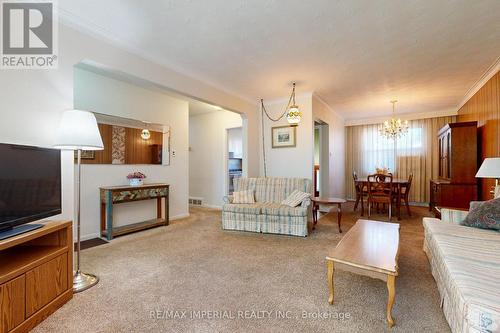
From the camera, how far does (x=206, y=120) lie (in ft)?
20.7

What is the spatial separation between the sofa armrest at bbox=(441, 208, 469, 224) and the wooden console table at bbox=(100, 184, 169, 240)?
→ 163 inches

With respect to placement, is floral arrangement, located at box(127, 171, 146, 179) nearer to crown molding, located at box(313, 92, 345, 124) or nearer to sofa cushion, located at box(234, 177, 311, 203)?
sofa cushion, located at box(234, 177, 311, 203)

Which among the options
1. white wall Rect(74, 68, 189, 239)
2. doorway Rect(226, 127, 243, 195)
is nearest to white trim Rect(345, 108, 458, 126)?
doorway Rect(226, 127, 243, 195)

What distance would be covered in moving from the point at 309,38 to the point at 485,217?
2635 millimetres

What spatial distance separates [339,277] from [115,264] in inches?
93.6

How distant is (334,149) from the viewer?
20.6 ft

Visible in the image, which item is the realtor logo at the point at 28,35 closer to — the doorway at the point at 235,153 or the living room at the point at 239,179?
the living room at the point at 239,179

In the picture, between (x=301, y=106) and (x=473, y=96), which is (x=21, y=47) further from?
(x=473, y=96)

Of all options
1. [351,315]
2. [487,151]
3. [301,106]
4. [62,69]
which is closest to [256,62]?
[301,106]

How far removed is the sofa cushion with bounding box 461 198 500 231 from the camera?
229cm

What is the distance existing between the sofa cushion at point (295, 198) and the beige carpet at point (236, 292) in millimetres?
685

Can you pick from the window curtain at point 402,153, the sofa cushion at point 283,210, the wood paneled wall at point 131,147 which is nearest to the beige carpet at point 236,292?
the sofa cushion at point 283,210

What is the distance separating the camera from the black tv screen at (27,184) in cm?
156

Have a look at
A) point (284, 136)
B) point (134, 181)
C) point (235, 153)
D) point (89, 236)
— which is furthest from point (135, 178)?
point (235, 153)
